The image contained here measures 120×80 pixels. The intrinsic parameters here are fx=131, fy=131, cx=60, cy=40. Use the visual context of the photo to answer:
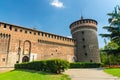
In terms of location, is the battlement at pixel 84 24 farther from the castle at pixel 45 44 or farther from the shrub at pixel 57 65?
the shrub at pixel 57 65

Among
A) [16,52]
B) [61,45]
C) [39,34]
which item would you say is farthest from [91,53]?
[16,52]

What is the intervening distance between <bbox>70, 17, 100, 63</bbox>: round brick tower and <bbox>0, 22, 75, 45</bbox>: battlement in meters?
4.58

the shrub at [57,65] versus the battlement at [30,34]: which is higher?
the battlement at [30,34]

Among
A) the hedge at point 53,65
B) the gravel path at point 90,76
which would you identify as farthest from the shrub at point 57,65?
the gravel path at point 90,76

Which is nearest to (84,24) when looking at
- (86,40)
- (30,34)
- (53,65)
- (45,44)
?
(86,40)

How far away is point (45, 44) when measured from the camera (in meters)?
31.0

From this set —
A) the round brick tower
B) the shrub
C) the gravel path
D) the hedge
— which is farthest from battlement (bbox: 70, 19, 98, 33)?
the shrub

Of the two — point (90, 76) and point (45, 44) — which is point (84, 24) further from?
point (90, 76)

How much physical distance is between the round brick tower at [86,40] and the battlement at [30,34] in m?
4.58

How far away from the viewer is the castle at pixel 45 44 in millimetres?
25309

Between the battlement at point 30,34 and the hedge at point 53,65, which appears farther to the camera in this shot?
the battlement at point 30,34

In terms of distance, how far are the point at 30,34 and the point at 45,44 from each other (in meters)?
4.29

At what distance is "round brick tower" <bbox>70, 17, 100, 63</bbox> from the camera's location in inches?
1437

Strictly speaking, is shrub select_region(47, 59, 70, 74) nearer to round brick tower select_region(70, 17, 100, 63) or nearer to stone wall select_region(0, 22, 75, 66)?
stone wall select_region(0, 22, 75, 66)
